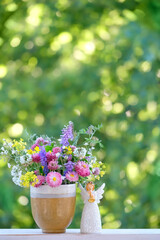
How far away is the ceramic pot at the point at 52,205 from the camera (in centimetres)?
135

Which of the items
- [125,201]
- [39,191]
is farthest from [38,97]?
[39,191]

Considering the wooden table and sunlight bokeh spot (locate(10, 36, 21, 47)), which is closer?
the wooden table

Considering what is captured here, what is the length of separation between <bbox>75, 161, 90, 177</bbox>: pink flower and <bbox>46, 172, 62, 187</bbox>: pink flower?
0.07 metres

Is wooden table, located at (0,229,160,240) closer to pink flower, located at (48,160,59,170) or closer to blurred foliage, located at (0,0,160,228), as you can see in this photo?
pink flower, located at (48,160,59,170)

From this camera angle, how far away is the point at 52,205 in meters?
1.35

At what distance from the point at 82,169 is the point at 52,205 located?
0.15 meters

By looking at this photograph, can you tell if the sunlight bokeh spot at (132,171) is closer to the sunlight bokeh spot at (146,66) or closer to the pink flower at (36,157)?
the sunlight bokeh spot at (146,66)

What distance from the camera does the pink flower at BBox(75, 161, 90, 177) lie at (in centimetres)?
136

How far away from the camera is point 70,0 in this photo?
7.30 ft

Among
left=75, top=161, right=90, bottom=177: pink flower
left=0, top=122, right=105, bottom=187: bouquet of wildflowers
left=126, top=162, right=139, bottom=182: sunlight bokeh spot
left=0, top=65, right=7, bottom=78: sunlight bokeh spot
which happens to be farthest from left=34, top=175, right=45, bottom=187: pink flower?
left=0, top=65, right=7, bottom=78: sunlight bokeh spot

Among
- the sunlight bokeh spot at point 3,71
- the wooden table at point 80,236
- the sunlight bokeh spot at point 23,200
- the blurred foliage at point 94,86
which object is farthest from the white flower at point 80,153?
the sunlight bokeh spot at point 3,71

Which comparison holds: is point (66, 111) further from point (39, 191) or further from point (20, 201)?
point (39, 191)

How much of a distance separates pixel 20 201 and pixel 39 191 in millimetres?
829

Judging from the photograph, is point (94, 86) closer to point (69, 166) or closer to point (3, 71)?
point (3, 71)
